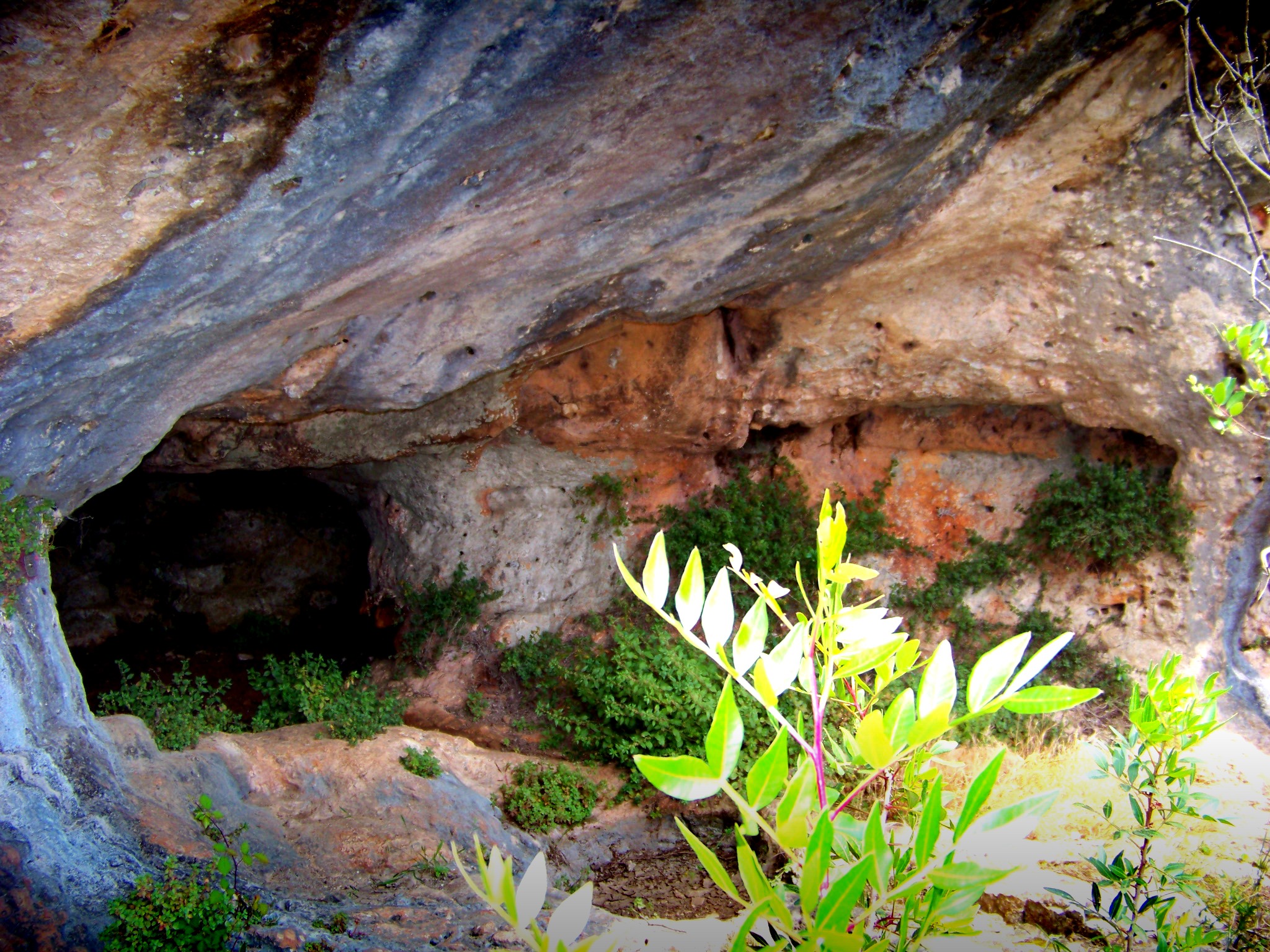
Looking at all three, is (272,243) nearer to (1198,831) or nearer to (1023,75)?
(1023,75)

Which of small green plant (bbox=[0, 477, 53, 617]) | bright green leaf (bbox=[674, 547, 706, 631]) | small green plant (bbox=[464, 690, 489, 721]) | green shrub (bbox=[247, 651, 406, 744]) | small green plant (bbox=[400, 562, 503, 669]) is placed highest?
small green plant (bbox=[0, 477, 53, 617])

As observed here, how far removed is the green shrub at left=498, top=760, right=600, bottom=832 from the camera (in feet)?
16.6

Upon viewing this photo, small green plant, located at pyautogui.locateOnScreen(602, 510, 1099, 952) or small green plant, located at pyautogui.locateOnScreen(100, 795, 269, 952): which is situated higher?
small green plant, located at pyautogui.locateOnScreen(602, 510, 1099, 952)

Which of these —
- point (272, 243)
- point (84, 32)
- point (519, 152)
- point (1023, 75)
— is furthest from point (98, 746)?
point (1023, 75)

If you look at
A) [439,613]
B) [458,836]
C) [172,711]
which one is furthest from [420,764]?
[439,613]

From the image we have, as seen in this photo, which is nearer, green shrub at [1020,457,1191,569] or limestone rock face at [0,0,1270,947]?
limestone rock face at [0,0,1270,947]

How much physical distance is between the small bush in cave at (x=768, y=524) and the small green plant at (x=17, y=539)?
14.2 feet

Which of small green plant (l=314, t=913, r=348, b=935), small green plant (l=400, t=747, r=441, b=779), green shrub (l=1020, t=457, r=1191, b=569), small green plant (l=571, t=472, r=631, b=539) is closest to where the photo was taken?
small green plant (l=314, t=913, r=348, b=935)

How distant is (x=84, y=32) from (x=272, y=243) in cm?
103

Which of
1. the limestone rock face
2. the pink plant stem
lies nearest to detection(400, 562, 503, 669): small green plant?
the limestone rock face

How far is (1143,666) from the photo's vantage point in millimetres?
6035

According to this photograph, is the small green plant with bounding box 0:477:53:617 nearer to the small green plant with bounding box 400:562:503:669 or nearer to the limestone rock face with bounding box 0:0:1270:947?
the limestone rock face with bounding box 0:0:1270:947

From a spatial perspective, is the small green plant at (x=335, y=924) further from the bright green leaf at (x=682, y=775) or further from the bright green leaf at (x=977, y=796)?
the bright green leaf at (x=977, y=796)

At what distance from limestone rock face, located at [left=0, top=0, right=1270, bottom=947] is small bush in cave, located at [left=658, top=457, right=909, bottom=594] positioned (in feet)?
1.16
